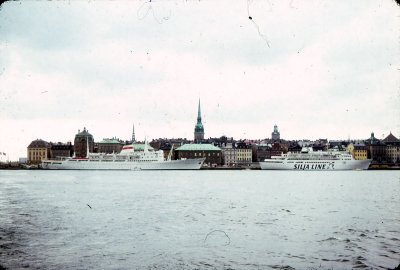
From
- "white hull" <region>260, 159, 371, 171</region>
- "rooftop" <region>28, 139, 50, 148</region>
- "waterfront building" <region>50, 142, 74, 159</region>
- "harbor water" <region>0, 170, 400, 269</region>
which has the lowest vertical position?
"white hull" <region>260, 159, 371, 171</region>

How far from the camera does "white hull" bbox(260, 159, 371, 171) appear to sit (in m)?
101

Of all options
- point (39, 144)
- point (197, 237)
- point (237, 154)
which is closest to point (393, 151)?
point (237, 154)

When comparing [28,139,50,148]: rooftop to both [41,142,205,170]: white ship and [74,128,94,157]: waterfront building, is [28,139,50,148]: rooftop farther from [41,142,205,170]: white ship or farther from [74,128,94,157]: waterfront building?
[41,142,205,170]: white ship

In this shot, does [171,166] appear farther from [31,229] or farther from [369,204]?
[31,229]

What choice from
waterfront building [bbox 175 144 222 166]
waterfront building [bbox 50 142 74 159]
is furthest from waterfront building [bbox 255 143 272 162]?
waterfront building [bbox 50 142 74 159]

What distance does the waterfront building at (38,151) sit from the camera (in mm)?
139875

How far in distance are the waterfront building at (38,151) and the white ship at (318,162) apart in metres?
70.2

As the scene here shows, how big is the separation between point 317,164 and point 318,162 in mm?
522

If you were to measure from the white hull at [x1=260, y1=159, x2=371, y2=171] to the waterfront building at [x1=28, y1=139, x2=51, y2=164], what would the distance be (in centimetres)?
7011

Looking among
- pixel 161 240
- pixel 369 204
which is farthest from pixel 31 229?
pixel 369 204

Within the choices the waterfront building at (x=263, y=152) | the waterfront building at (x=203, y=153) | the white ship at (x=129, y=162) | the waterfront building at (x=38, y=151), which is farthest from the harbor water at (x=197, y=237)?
the waterfront building at (x=38, y=151)

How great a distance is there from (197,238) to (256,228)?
9.19 ft

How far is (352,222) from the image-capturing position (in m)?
17.5

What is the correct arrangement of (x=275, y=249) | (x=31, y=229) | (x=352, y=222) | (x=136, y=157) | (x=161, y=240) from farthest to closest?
(x=136, y=157), (x=352, y=222), (x=31, y=229), (x=161, y=240), (x=275, y=249)
